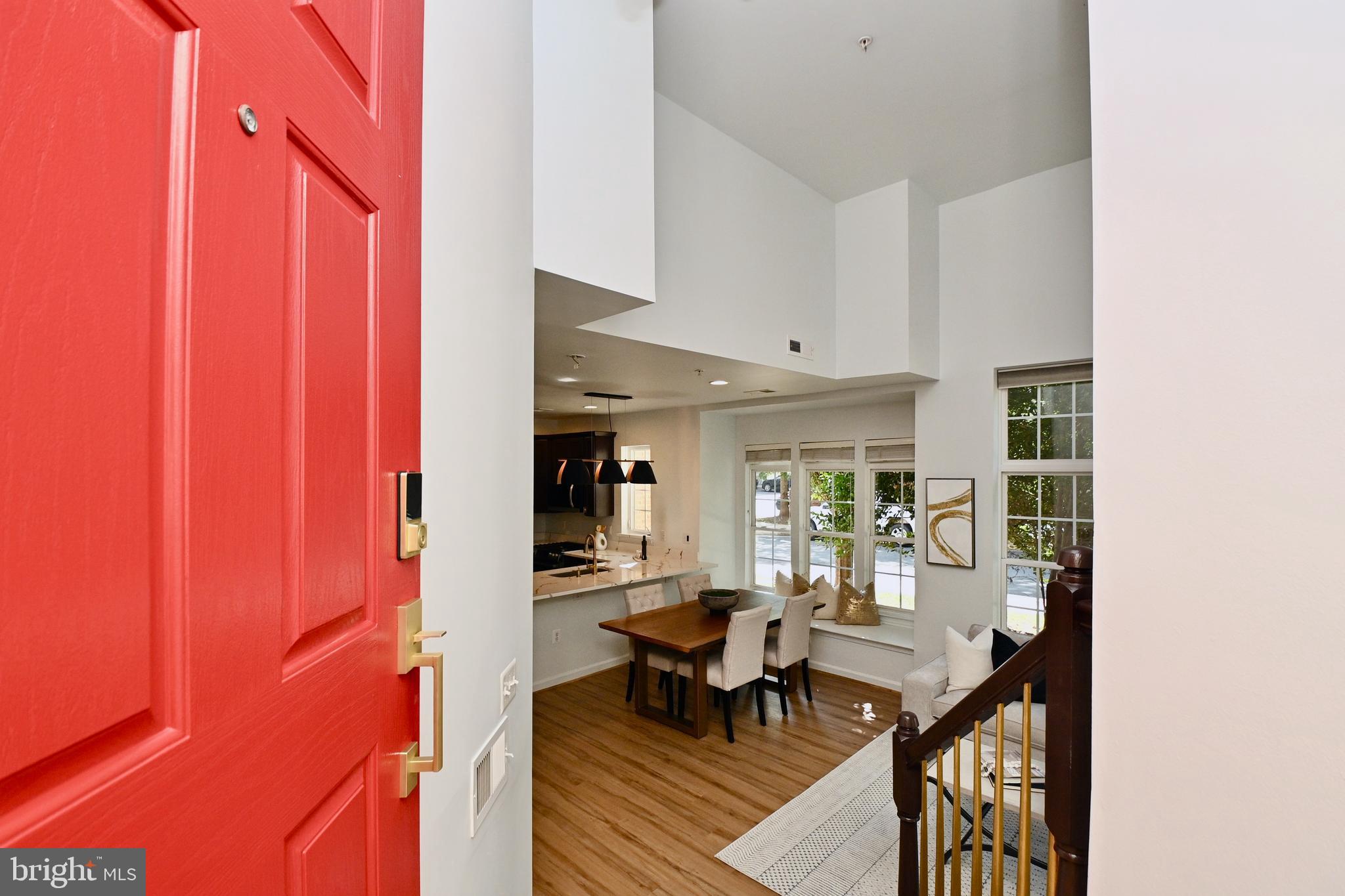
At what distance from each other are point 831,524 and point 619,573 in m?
2.18

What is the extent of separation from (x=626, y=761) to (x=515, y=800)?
220 cm

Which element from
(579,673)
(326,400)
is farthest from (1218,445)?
(579,673)

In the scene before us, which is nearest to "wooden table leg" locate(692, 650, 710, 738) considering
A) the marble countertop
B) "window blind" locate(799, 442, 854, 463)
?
the marble countertop

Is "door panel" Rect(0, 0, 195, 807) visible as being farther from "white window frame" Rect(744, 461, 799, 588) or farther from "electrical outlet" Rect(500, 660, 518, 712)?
"white window frame" Rect(744, 461, 799, 588)

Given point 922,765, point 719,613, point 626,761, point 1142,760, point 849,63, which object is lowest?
point 626,761

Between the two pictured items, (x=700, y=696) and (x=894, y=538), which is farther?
(x=894, y=538)

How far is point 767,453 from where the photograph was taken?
649cm

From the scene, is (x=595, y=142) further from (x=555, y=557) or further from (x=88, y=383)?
(x=555, y=557)

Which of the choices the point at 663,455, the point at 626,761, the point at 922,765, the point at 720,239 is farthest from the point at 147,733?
the point at 663,455

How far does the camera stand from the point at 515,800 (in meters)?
1.61

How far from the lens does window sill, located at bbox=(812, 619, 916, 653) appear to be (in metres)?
4.73

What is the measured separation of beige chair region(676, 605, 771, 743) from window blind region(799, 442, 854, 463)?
2.32 m

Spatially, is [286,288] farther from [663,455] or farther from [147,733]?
[663,455]

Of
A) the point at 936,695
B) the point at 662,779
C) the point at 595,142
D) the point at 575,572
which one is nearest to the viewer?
the point at 595,142
